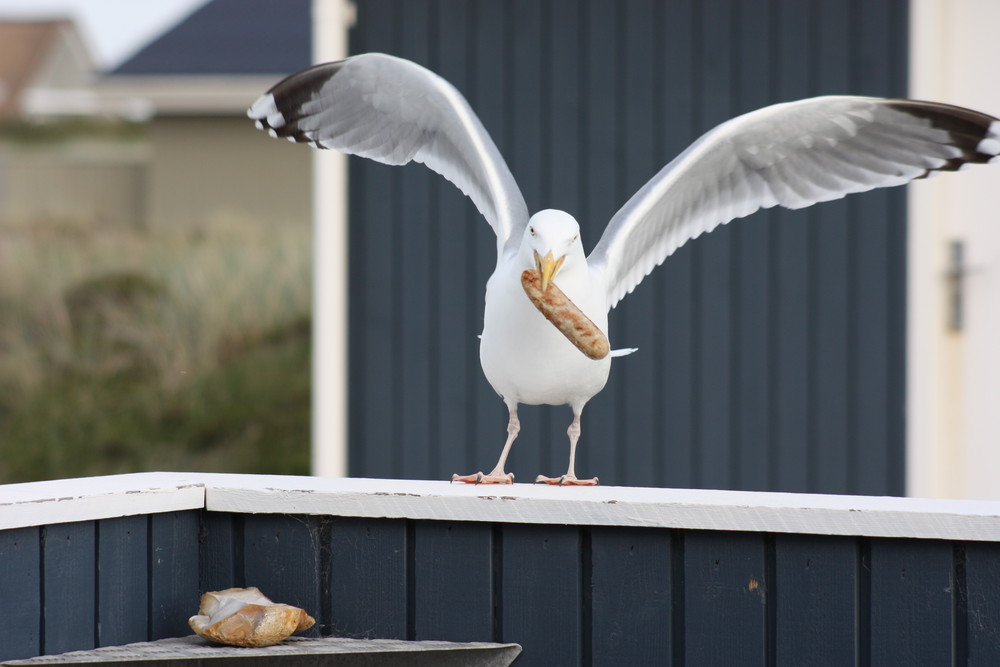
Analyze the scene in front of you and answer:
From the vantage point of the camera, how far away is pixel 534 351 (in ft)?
7.50

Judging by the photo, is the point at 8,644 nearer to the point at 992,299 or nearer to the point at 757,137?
the point at 757,137

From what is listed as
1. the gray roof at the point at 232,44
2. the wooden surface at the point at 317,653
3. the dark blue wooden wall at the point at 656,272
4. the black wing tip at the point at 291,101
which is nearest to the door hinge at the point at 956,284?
the dark blue wooden wall at the point at 656,272

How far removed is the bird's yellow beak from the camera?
7.04 ft

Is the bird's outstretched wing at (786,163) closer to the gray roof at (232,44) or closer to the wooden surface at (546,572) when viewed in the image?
the wooden surface at (546,572)

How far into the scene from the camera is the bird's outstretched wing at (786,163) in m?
2.57

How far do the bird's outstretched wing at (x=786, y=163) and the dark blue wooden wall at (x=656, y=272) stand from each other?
211cm

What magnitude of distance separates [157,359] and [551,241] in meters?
8.58

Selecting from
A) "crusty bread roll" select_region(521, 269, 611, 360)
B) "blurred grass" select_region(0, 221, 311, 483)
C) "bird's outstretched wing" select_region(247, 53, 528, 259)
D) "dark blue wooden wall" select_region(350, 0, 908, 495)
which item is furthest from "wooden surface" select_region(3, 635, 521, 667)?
"blurred grass" select_region(0, 221, 311, 483)

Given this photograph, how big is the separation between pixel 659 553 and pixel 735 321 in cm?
305

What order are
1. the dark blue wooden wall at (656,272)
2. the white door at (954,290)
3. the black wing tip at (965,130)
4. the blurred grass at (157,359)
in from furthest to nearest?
1. the blurred grass at (157,359)
2. the dark blue wooden wall at (656,272)
3. the white door at (954,290)
4. the black wing tip at (965,130)

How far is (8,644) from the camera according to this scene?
1.90 meters

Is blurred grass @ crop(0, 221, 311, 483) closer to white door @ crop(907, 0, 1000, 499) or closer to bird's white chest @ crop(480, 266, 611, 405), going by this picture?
white door @ crop(907, 0, 1000, 499)

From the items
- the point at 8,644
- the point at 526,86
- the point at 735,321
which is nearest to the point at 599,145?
the point at 526,86

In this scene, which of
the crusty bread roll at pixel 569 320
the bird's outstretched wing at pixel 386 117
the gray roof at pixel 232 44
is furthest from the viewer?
the gray roof at pixel 232 44
